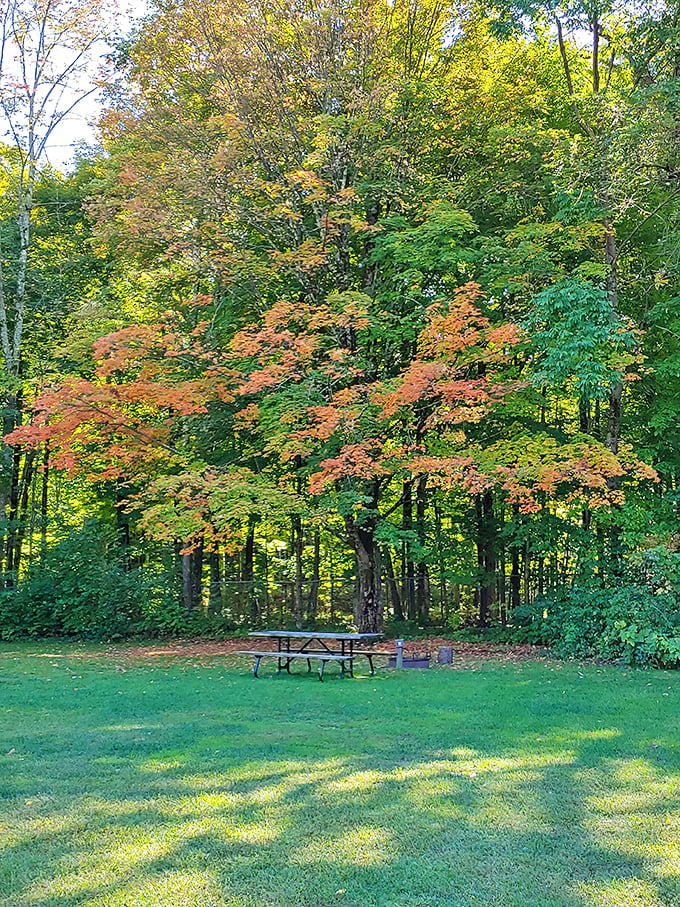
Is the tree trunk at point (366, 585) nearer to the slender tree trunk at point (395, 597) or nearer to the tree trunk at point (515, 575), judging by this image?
the slender tree trunk at point (395, 597)

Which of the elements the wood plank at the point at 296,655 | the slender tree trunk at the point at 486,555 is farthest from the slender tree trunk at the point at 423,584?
the wood plank at the point at 296,655

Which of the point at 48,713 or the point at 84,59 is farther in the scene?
the point at 84,59

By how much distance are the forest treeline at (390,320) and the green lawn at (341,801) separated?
5.13 metres

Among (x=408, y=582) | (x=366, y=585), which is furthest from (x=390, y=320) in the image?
(x=408, y=582)

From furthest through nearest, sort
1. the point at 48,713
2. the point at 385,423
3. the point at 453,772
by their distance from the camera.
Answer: the point at 385,423 → the point at 48,713 → the point at 453,772

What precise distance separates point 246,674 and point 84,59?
15.7m

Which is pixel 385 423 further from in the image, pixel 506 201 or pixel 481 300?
pixel 506 201

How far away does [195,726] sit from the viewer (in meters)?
6.37

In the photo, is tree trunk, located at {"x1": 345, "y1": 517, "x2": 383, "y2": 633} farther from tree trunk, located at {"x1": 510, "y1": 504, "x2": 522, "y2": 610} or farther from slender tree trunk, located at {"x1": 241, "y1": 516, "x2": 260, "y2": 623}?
tree trunk, located at {"x1": 510, "y1": 504, "x2": 522, "y2": 610}

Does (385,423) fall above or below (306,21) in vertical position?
below

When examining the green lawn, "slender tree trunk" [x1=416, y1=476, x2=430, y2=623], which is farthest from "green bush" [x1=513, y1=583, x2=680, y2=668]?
"slender tree trunk" [x1=416, y1=476, x2=430, y2=623]

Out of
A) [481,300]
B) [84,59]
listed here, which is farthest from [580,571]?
[84,59]

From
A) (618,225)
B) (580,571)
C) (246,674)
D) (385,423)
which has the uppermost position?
(618,225)

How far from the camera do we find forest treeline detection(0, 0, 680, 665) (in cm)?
1170
